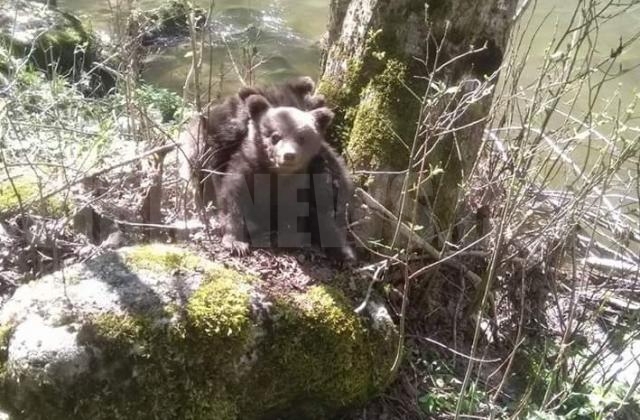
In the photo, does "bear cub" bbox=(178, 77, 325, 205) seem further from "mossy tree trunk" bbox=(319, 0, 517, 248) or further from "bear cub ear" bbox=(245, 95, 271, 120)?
"mossy tree trunk" bbox=(319, 0, 517, 248)

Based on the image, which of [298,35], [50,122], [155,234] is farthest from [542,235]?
[298,35]

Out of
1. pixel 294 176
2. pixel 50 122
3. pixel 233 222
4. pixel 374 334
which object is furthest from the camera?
pixel 50 122

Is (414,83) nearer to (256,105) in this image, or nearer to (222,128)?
(256,105)

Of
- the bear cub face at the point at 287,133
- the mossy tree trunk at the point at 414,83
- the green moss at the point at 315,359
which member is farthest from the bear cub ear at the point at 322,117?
the green moss at the point at 315,359

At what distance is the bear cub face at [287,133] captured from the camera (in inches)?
163

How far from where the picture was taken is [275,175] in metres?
4.31

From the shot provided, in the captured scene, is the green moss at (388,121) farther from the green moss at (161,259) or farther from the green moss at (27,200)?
the green moss at (27,200)

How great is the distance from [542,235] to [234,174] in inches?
73.8

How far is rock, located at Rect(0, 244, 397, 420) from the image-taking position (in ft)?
10.1

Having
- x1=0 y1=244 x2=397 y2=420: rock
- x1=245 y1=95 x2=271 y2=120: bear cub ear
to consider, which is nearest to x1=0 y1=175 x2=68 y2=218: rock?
x1=0 y1=244 x2=397 y2=420: rock

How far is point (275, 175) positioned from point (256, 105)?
438 mm

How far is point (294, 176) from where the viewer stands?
4.28 m

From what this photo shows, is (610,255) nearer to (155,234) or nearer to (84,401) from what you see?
(155,234)

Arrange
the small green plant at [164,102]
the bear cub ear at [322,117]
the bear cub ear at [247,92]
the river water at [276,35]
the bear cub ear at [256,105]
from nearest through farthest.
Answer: the bear cub ear at [322,117]
the bear cub ear at [256,105]
the bear cub ear at [247,92]
the small green plant at [164,102]
the river water at [276,35]
